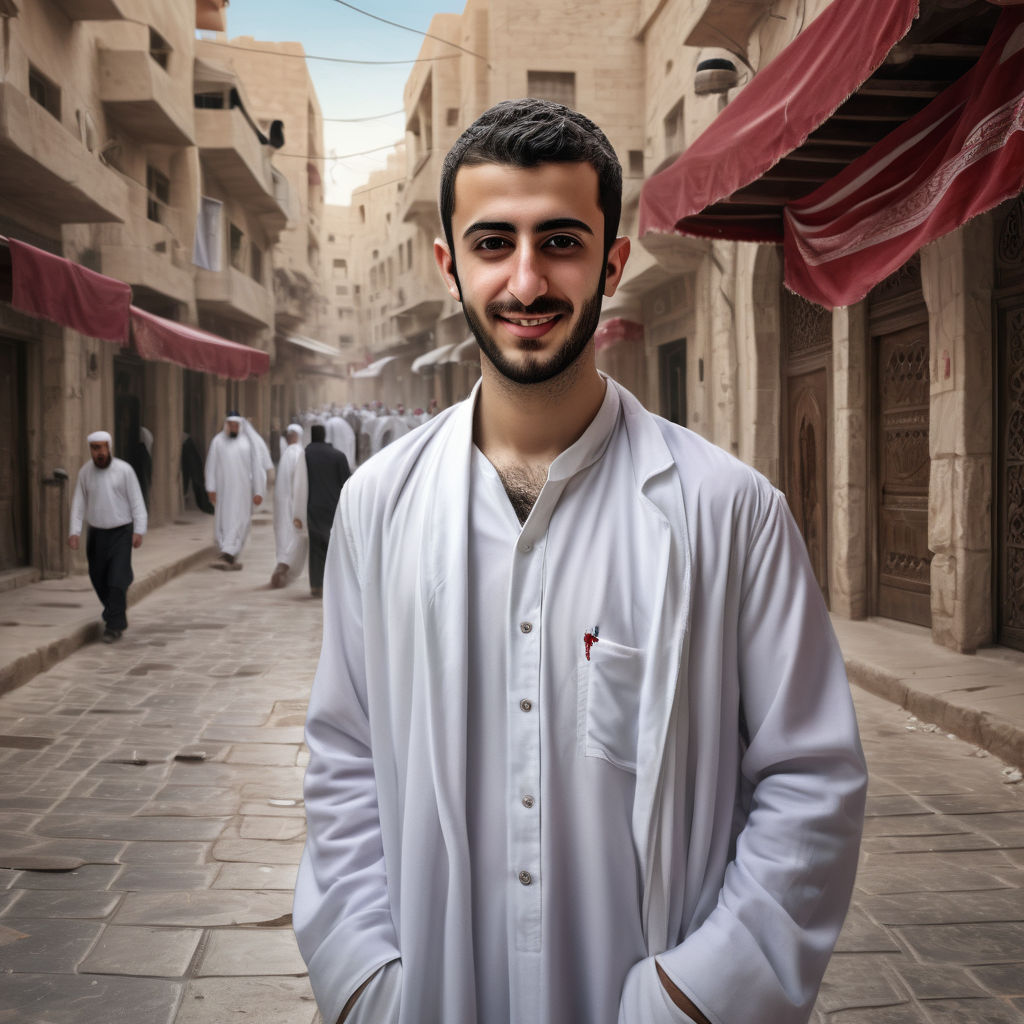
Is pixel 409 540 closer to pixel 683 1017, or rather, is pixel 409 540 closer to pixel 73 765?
pixel 683 1017

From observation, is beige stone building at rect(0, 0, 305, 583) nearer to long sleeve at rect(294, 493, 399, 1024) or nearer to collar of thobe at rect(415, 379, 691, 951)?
long sleeve at rect(294, 493, 399, 1024)

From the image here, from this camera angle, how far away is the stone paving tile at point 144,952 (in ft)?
9.91

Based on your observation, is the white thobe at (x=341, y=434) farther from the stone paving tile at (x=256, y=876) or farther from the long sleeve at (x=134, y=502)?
the stone paving tile at (x=256, y=876)

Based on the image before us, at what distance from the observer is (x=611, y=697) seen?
139 cm

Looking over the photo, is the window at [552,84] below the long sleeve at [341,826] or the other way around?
the other way around

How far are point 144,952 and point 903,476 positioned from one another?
21.1 ft

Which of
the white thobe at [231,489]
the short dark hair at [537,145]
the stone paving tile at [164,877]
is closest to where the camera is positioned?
the short dark hair at [537,145]

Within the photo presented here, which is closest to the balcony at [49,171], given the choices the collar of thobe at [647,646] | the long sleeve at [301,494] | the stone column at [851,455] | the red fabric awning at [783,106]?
the long sleeve at [301,494]

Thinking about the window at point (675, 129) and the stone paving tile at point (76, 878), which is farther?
the window at point (675, 129)

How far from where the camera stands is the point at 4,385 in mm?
11031

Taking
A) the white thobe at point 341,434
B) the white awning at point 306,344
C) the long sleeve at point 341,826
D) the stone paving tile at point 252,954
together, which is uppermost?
the white awning at point 306,344

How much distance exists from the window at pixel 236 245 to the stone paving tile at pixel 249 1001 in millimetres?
22719

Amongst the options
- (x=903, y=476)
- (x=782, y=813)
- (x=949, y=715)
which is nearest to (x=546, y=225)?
(x=782, y=813)

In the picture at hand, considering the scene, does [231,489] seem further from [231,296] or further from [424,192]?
[424,192]
